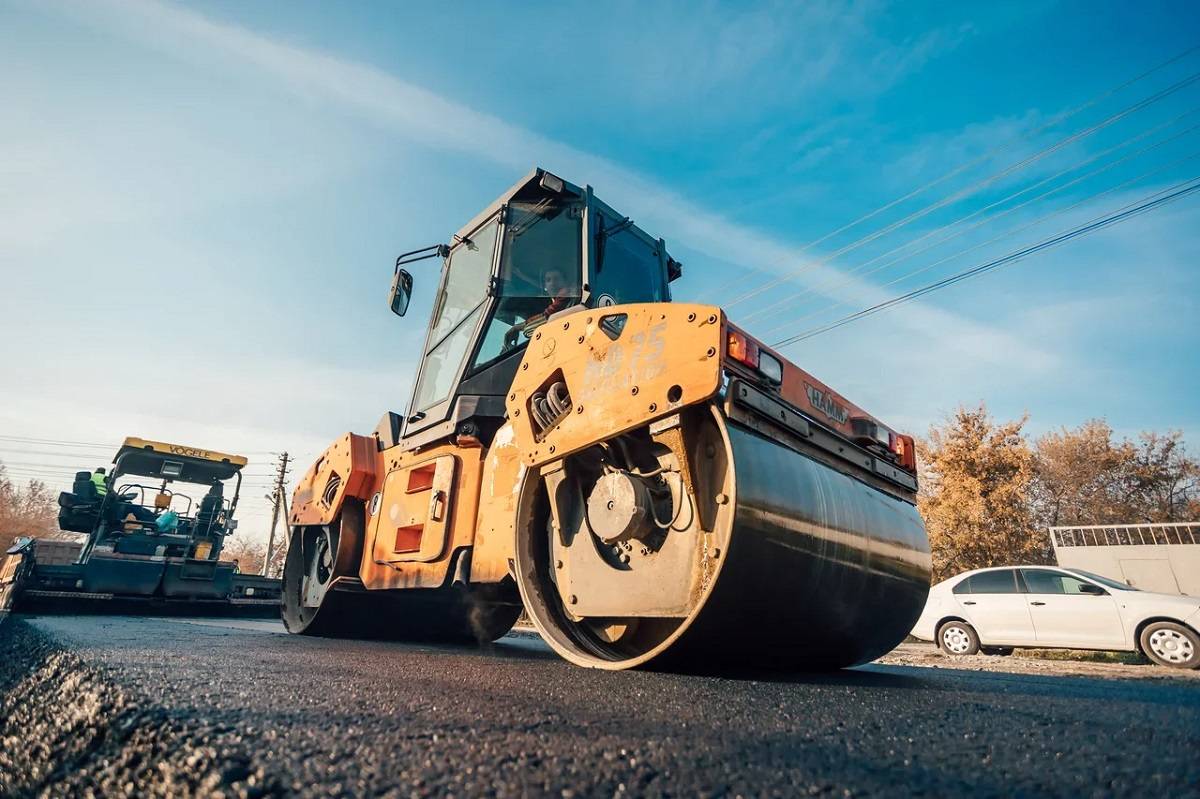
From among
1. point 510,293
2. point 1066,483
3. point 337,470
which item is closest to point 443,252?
point 510,293

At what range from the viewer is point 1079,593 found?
829 centimetres

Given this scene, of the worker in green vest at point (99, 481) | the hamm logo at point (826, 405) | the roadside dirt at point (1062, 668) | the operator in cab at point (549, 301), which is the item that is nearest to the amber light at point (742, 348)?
the hamm logo at point (826, 405)

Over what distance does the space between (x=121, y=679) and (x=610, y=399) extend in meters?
1.65

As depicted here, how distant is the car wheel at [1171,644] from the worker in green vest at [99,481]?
13.8m

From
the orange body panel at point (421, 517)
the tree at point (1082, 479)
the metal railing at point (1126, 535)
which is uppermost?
the tree at point (1082, 479)

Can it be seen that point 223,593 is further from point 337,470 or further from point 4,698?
point 4,698

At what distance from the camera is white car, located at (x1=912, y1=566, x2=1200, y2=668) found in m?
7.52

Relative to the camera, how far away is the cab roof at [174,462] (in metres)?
10.0

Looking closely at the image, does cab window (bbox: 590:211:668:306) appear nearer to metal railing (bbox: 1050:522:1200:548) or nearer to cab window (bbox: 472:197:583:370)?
cab window (bbox: 472:197:583:370)

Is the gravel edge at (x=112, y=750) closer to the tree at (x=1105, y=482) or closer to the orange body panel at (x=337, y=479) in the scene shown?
the orange body panel at (x=337, y=479)

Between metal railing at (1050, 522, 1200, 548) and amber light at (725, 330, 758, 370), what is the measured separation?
2087cm

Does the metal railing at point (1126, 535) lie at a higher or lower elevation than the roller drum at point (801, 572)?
higher

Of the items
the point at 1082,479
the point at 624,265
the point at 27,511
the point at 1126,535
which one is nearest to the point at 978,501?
the point at 1126,535

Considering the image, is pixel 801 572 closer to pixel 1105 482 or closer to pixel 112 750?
pixel 112 750
